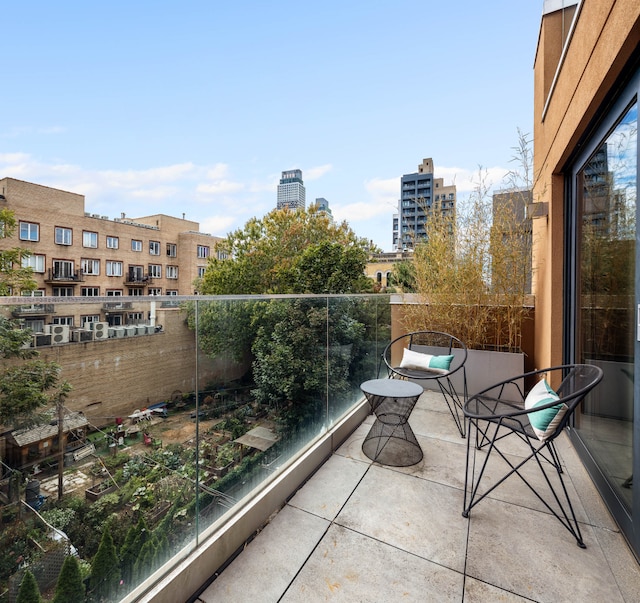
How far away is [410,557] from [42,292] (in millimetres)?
27669

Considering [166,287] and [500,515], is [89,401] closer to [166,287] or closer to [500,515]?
[500,515]

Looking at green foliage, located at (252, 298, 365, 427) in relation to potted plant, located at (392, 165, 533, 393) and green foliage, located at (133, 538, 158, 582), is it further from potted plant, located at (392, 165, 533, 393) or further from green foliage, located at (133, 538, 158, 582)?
potted plant, located at (392, 165, 533, 393)

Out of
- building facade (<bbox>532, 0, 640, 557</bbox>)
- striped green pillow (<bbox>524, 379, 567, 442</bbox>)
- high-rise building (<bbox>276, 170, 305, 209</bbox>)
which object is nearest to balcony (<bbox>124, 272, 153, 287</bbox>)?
building facade (<bbox>532, 0, 640, 557</bbox>)

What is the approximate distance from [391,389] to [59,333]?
2092 millimetres

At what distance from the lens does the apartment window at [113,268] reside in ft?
83.8

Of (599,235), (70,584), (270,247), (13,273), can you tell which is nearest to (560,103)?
(599,235)

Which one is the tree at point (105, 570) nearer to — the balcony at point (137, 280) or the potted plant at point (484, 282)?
the potted plant at point (484, 282)

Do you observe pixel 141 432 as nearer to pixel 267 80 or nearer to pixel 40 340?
pixel 40 340

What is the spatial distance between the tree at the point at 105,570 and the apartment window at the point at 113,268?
2884 centimetres

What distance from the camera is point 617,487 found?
182cm

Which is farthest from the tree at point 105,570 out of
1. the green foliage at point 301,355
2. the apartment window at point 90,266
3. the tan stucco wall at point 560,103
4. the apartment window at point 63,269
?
the apartment window at point 90,266

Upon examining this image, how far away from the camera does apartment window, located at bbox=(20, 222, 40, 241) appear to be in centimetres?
2110

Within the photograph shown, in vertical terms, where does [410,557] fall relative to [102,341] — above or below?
below

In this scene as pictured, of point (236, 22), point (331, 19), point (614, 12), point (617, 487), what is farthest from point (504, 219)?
point (236, 22)
